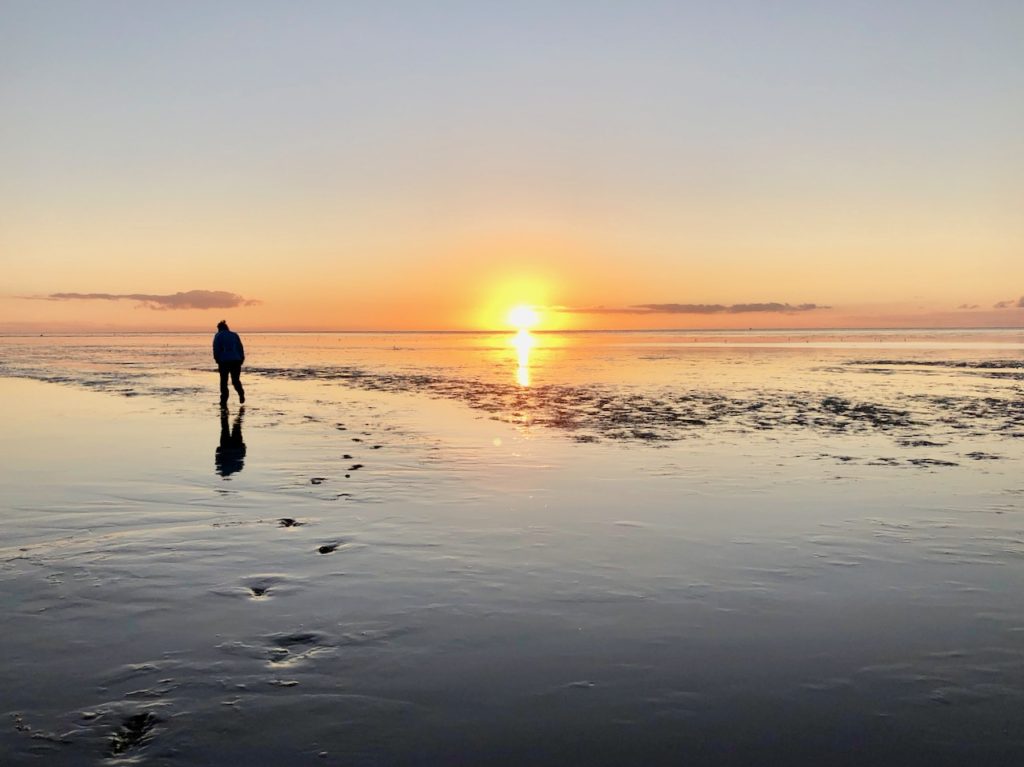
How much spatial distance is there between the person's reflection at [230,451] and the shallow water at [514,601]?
103mm

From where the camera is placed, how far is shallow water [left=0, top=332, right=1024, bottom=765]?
484cm

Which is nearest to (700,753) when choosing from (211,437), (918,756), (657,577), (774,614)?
(918,756)

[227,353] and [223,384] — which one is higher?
[227,353]

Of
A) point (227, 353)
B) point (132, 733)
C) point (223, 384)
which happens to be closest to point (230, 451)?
point (223, 384)

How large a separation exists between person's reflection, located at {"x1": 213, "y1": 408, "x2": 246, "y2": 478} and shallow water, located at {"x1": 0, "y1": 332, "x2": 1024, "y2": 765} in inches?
4.1

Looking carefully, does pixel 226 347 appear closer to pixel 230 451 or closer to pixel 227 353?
pixel 227 353

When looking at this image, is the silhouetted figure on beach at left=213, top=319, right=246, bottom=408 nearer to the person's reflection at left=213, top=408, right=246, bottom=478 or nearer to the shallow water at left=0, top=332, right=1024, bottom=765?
the person's reflection at left=213, top=408, right=246, bottom=478

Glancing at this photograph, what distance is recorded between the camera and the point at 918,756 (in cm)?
458

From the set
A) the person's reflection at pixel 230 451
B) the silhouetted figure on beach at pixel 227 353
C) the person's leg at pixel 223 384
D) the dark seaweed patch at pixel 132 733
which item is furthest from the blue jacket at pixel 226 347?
the dark seaweed patch at pixel 132 733

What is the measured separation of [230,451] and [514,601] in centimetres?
1062

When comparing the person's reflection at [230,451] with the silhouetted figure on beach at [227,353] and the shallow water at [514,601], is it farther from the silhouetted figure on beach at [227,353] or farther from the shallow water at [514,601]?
the silhouetted figure on beach at [227,353]

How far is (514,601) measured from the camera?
715 cm

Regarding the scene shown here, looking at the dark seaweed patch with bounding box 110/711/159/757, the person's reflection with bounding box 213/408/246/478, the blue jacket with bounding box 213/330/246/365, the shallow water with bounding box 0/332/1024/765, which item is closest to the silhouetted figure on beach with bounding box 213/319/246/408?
the blue jacket with bounding box 213/330/246/365

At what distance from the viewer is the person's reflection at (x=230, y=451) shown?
556 inches
